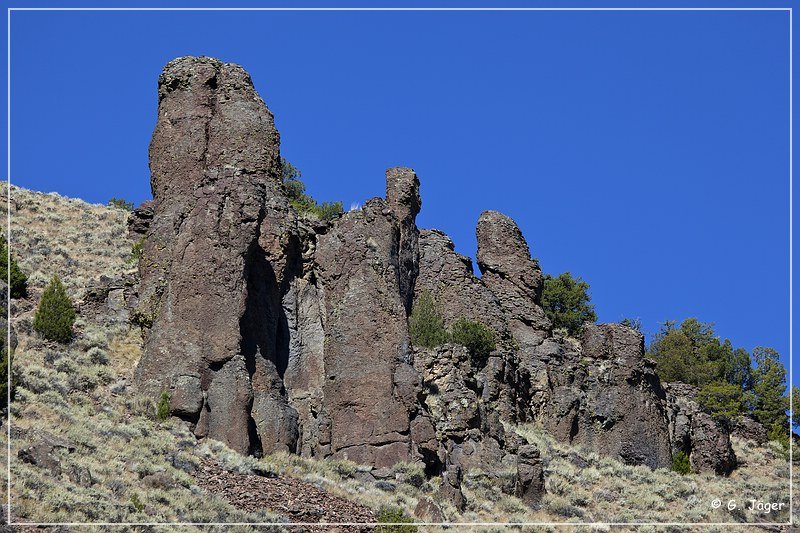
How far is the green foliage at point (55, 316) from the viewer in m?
56.7

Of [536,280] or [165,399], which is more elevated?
[536,280]

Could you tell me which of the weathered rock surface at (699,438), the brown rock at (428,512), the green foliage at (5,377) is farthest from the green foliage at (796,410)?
the green foliage at (5,377)

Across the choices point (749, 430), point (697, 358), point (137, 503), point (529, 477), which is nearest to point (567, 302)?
point (697, 358)

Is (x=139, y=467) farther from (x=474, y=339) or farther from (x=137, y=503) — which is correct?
(x=474, y=339)

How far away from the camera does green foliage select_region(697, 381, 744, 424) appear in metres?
74.1

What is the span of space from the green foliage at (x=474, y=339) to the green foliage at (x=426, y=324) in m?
0.46

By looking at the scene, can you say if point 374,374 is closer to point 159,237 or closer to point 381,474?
point 381,474

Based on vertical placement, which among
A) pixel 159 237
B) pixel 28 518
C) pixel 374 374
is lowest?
pixel 28 518

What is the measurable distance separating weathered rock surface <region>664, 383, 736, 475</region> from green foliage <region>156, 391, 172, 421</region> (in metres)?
22.5

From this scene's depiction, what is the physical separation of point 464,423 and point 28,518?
66.7ft

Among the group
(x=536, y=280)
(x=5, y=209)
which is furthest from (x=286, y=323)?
(x=5, y=209)

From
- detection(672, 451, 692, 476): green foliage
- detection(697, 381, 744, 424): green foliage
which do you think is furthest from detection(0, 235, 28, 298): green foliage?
detection(697, 381, 744, 424): green foliage

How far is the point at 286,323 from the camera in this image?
58.6 m

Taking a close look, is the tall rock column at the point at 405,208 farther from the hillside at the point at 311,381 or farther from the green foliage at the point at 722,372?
the green foliage at the point at 722,372
